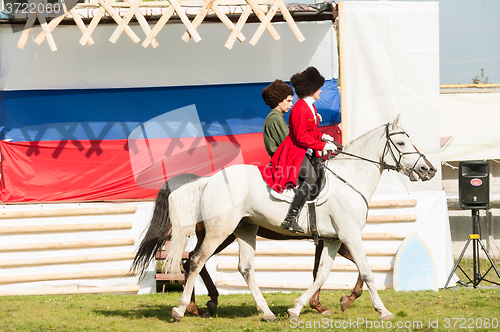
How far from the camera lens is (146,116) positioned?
8.36 m

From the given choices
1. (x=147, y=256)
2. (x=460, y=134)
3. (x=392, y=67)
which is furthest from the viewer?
(x=460, y=134)

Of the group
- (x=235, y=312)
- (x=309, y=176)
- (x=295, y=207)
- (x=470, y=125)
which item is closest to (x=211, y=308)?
(x=235, y=312)

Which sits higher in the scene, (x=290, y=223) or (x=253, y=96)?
(x=253, y=96)

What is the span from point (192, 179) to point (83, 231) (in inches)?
110

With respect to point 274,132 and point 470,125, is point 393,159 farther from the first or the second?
point 470,125

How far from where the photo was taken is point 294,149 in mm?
5371

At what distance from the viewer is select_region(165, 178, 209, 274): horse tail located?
542cm

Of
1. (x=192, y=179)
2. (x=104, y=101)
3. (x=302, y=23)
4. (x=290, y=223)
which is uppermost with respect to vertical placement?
(x=302, y=23)

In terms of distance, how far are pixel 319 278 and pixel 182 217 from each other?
146 centimetres

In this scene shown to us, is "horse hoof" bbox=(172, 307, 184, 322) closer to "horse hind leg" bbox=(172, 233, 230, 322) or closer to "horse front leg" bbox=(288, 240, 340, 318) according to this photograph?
"horse hind leg" bbox=(172, 233, 230, 322)

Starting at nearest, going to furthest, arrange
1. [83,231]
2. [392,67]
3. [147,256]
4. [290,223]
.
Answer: [290,223], [147,256], [83,231], [392,67]

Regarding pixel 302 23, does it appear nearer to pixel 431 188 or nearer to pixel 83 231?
pixel 431 188

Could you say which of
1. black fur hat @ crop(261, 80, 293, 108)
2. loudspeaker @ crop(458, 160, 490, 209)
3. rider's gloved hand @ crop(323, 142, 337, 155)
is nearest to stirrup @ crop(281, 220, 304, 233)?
rider's gloved hand @ crop(323, 142, 337, 155)

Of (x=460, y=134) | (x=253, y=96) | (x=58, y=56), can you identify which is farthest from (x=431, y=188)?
(x=58, y=56)
